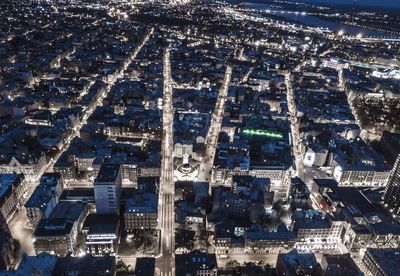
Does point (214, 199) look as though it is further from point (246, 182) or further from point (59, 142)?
point (59, 142)

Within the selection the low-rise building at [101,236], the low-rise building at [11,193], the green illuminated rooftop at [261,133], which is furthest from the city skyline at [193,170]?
the low-rise building at [11,193]

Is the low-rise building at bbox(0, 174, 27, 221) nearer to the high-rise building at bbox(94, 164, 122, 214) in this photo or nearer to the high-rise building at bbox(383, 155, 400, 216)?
the high-rise building at bbox(94, 164, 122, 214)

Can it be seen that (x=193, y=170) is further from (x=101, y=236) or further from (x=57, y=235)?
(x=57, y=235)

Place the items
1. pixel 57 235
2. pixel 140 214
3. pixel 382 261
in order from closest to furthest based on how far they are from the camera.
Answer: pixel 382 261
pixel 57 235
pixel 140 214

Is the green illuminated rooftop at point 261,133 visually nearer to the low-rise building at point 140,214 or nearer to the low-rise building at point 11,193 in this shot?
the low-rise building at point 140,214

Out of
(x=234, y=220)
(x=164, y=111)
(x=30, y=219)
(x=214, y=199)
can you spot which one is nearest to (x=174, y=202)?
(x=214, y=199)

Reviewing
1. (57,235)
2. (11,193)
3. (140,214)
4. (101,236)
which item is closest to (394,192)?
(140,214)

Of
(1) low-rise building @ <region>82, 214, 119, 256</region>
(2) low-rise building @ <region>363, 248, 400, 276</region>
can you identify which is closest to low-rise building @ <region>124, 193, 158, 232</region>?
(1) low-rise building @ <region>82, 214, 119, 256</region>
